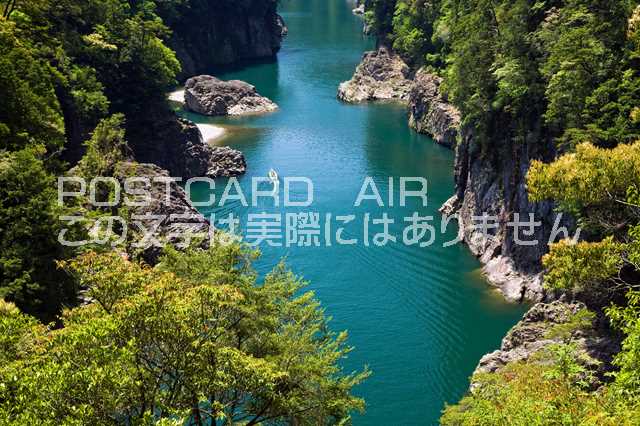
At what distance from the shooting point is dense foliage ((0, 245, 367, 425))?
14078 millimetres

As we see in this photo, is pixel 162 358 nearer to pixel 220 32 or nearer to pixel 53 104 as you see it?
pixel 53 104

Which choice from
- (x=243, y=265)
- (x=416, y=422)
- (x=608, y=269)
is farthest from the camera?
(x=416, y=422)

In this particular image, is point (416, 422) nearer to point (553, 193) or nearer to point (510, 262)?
point (553, 193)

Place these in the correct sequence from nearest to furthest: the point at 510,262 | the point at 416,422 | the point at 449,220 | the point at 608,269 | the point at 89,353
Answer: the point at 89,353 < the point at 608,269 < the point at 416,422 < the point at 510,262 < the point at 449,220

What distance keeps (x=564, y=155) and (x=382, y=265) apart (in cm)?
1666

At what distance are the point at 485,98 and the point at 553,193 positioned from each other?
2234cm

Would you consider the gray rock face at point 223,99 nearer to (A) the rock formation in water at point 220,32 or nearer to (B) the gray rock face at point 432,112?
(B) the gray rock face at point 432,112

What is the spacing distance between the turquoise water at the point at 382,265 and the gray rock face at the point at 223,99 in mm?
2000

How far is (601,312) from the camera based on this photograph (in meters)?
28.4

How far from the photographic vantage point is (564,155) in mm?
31375

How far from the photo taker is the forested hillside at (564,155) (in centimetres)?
Result: 1645

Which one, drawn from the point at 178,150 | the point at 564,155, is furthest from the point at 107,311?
the point at 178,150

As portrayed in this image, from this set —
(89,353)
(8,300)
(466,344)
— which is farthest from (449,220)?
(89,353)

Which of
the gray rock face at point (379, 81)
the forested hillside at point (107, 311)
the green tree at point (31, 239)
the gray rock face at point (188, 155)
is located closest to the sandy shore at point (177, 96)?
the gray rock face at point (379, 81)
